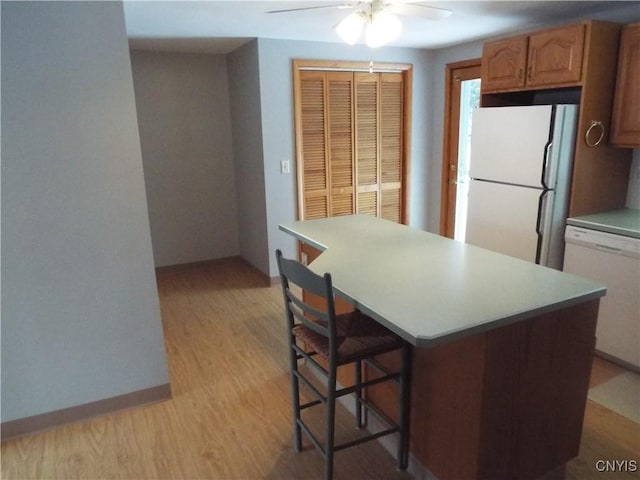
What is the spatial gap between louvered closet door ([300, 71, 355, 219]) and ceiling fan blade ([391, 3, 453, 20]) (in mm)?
1950

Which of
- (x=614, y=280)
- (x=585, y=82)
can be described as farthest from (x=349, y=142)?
(x=614, y=280)

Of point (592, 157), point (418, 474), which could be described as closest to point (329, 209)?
point (592, 157)

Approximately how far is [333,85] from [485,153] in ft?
5.38

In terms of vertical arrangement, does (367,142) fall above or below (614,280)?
above

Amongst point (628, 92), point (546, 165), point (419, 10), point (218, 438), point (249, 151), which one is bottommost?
point (218, 438)

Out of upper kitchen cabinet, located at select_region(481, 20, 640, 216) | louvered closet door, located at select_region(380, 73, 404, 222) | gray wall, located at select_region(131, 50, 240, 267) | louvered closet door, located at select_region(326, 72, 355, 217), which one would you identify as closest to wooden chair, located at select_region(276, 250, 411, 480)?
upper kitchen cabinet, located at select_region(481, 20, 640, 216)

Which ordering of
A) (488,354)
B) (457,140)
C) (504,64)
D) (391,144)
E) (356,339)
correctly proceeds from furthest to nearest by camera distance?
(391,144) < (457,140) < (504,64) < (356,339) < (488,354)

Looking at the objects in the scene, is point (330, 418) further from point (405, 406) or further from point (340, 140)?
point (340, 140)

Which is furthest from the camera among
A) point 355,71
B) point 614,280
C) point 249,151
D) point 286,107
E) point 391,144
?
point 391,144

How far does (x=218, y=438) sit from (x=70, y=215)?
1350 millimetres

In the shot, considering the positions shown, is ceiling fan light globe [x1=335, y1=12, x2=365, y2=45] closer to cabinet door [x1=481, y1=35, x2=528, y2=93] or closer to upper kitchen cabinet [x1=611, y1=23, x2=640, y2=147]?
cabinet door [x1=481, y1=35, x2=528, y2=93]

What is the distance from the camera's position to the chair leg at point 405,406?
1780 millimetres

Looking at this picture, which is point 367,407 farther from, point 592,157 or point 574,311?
point 592,157

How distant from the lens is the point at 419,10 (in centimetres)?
217
